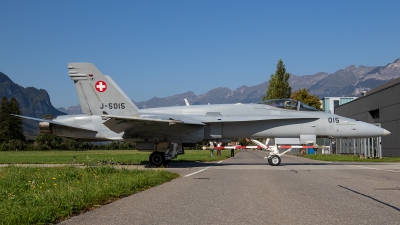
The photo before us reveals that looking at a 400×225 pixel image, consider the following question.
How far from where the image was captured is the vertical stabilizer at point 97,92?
1934 cm

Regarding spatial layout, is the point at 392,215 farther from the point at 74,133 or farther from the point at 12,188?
the point at 74,133

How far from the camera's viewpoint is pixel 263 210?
668 cm

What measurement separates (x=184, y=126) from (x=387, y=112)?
22.1m

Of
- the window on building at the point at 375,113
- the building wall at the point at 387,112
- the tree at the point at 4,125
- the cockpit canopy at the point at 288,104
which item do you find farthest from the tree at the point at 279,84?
the tree at the point at 4,125

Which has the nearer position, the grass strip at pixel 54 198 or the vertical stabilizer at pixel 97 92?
the grass strip at pixel 54 198

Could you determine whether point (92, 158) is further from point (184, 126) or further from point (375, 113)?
point (375, 113)

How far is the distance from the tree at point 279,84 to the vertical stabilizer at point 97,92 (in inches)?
1965

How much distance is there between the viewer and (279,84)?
69062 mm

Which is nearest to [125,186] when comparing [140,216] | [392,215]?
[140,216]

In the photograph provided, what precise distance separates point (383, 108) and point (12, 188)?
32605 millimetres

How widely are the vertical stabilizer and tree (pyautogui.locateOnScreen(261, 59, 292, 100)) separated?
49.9 m

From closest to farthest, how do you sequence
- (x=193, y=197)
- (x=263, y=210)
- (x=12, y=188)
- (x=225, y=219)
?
(x=225, y=219), (x=263, y=210), (x=193, y=197), (x=12, y=188)

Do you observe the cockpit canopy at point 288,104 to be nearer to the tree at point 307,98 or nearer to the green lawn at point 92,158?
the green lawn at point 92,158

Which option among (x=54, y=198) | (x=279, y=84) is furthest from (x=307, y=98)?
(x=54, y=198)
